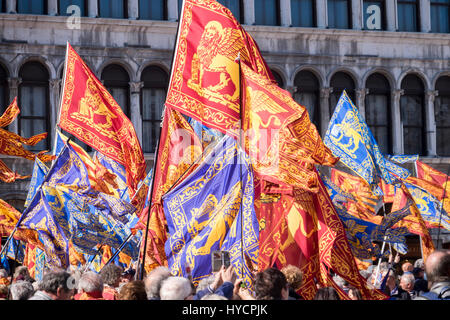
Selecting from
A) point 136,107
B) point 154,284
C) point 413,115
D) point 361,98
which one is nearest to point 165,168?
point 154,284

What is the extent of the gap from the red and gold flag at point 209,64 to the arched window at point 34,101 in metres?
12.3

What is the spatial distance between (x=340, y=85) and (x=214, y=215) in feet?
50.9

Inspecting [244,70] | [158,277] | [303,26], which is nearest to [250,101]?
[244,70]

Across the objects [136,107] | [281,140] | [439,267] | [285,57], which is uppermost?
[285,57]

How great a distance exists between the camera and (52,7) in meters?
21.7

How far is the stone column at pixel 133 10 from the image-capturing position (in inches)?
880

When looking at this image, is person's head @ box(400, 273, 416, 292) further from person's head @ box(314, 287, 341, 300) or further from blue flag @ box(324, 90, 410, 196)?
blue flag @ box(324, 90, 410, 196)

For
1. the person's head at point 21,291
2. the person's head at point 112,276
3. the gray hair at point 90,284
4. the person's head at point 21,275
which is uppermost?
the gray hair at point 90,284

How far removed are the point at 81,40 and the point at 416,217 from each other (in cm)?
1106

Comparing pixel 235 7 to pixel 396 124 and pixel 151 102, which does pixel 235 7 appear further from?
pixel 396 124

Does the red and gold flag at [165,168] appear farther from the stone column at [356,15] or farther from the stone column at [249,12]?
the stone column at [356,15]

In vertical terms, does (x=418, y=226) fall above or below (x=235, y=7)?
below

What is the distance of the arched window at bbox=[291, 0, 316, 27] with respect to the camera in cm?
2403

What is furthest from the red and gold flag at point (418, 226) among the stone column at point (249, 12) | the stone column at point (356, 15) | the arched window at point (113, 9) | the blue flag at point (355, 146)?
the stone column at point (356, 15)
